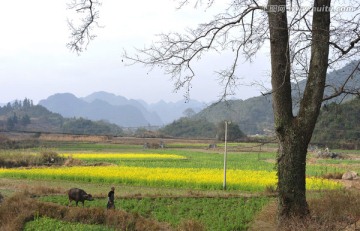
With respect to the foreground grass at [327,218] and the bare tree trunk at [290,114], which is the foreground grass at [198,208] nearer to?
the foreground grass at [327,218]

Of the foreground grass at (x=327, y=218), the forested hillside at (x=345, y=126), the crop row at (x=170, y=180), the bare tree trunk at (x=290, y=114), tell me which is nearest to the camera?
the foreground grass at (x=327, y=218)

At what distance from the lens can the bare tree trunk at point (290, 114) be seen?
28.6ft

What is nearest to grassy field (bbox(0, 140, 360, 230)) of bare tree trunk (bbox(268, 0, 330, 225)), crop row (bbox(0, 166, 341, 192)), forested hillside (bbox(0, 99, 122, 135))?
crop row (bbox(0, 166, 341, 192))

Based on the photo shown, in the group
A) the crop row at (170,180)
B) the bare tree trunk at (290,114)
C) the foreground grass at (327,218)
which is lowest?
the crop row at (170,180)

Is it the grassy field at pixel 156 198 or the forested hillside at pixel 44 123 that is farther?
the forested hillside at pixel 44 123

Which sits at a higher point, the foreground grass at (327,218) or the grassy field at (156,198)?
the foreground grass at (327,218)

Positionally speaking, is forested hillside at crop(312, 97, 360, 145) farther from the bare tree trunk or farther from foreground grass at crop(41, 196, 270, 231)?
the bare tree trunk

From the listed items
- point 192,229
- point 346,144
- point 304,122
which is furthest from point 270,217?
point 346,144

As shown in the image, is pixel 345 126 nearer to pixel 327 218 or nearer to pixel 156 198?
pixel 156 198

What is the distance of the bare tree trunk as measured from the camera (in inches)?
343

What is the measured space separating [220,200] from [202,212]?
3242 mm

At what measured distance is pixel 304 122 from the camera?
8.82m

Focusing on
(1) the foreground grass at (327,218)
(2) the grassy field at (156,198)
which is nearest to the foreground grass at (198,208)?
(2) the grassy field at (156,198)

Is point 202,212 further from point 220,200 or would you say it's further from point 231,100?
point 231,100
